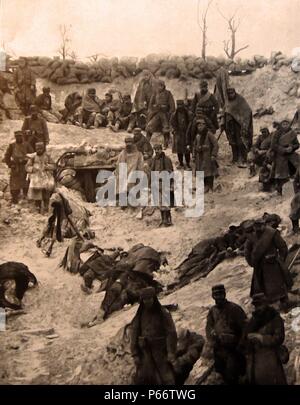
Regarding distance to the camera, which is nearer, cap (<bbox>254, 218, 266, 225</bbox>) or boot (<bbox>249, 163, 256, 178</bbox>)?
cap (<bbox>254, 218, 266, 225</bbox>)

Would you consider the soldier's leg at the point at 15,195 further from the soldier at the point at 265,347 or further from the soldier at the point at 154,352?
the soldier at the point at 265,347

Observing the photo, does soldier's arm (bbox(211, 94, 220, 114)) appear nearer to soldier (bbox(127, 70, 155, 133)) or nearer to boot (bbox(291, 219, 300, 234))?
soldier (bbox(127, 70, 155, 133))

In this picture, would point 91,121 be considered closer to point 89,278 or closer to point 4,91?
point 4,91

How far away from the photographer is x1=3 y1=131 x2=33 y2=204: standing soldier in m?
11.5

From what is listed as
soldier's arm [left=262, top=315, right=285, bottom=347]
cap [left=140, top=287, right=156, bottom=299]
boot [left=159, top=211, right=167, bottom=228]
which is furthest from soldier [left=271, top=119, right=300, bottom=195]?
cap [left=140, top=287, right=156, bottom=299]

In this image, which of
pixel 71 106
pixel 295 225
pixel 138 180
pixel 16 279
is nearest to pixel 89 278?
pixel 16 279

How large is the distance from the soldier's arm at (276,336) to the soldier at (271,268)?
49cm

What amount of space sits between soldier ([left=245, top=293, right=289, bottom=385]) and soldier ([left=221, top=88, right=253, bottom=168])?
236 centimetres

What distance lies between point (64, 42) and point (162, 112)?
1699mm

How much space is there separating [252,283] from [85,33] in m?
4.21

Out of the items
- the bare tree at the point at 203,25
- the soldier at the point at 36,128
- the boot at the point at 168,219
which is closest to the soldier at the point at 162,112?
the bare tree at the point at 203,25

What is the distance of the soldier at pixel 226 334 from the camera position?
1019cm

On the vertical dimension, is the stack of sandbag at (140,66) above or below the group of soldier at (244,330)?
above

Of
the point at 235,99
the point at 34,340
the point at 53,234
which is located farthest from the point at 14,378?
the point at 235,99
